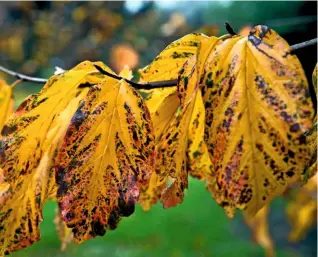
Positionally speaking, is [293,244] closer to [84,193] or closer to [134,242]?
[134,242]

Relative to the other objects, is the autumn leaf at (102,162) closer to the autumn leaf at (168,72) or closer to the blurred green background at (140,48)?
the autumn leaf at (168,72)

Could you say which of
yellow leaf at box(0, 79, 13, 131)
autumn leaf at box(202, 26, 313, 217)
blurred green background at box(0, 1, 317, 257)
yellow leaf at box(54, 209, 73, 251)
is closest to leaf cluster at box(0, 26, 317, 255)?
autumn leaf at box(202, 26, 313, 217)

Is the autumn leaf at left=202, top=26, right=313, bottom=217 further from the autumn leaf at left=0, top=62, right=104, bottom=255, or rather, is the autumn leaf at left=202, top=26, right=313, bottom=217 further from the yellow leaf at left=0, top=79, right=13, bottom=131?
the yellow leaf at left=0, top=79, right=13, bottom=131

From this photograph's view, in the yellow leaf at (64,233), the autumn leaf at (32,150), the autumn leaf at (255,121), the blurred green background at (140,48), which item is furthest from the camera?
the blurred green background at (140,48)

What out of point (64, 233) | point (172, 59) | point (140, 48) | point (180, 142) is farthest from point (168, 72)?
point (140, 48)

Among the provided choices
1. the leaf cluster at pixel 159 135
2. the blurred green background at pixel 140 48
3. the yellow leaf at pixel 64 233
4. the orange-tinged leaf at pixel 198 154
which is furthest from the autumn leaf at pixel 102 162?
the blurred green background at pixel 140 48

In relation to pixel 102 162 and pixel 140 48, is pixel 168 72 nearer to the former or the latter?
pixel 102 162
